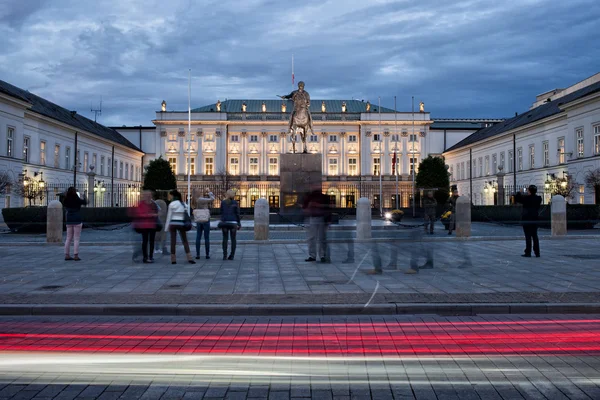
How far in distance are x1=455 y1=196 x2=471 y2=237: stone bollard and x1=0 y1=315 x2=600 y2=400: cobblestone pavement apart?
610 inches

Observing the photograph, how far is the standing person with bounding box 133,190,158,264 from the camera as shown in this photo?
48.2 ft

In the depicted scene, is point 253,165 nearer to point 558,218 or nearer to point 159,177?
point 159,177

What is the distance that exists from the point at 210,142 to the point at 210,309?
8838 cm

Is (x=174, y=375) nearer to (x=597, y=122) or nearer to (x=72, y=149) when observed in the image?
(x=597, y=122)

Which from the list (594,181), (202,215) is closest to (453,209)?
(202,215)

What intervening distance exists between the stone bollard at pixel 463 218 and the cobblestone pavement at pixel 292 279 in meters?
5.37

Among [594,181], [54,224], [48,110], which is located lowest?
[54,224]

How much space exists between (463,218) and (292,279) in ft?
43.9

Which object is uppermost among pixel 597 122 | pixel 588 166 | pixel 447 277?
pixel 597 122

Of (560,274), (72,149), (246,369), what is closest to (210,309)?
(246,369)

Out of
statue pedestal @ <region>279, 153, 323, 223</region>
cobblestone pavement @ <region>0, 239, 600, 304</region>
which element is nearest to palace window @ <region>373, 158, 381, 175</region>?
statue pedestal @ <region>279, 153, 323, 223</region>

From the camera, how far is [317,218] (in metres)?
14.3

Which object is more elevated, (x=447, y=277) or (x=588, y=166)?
(x=588, y=166)

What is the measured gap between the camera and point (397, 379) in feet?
16.6
